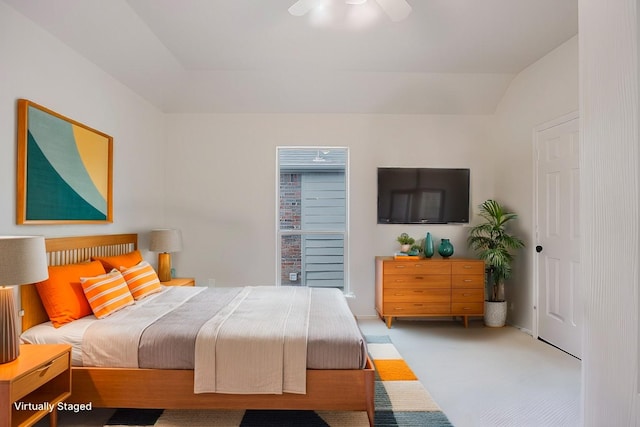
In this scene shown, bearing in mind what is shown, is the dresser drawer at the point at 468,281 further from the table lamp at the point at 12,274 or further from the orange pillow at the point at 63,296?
the table lamp at the point at 12,274

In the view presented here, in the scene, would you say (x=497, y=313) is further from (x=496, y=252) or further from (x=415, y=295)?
(x=415, y=295)

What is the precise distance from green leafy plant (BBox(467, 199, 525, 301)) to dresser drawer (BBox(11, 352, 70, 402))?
3.82 m

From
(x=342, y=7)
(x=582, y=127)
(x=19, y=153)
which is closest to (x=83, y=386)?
(x=19, y=153)

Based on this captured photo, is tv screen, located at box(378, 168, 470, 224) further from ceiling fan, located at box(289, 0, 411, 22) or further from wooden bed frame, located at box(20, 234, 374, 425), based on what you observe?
wooden bed frame, located at box(20, 234, 374, 425)

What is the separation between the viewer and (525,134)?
13.5 feet

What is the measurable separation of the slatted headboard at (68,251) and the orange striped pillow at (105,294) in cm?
29

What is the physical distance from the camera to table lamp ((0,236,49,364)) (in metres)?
1.84

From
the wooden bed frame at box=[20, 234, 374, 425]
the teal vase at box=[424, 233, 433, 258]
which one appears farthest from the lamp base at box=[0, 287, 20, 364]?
the teal vase at box=[424, 233, 433, 258]

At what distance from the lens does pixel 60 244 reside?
2.71 meters

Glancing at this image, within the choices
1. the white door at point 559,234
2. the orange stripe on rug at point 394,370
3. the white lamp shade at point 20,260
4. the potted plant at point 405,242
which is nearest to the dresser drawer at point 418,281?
the potted plant at point 405,242

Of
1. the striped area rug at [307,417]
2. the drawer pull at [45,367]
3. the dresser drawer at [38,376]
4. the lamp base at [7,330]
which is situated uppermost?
the lamp base at [7,330]

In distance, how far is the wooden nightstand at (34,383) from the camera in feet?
5.53

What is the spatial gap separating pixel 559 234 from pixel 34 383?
417 centimetres

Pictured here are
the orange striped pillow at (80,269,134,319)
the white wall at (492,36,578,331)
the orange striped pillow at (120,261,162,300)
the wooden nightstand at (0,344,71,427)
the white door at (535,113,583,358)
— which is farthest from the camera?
the white wall at (492,36,578,331)
